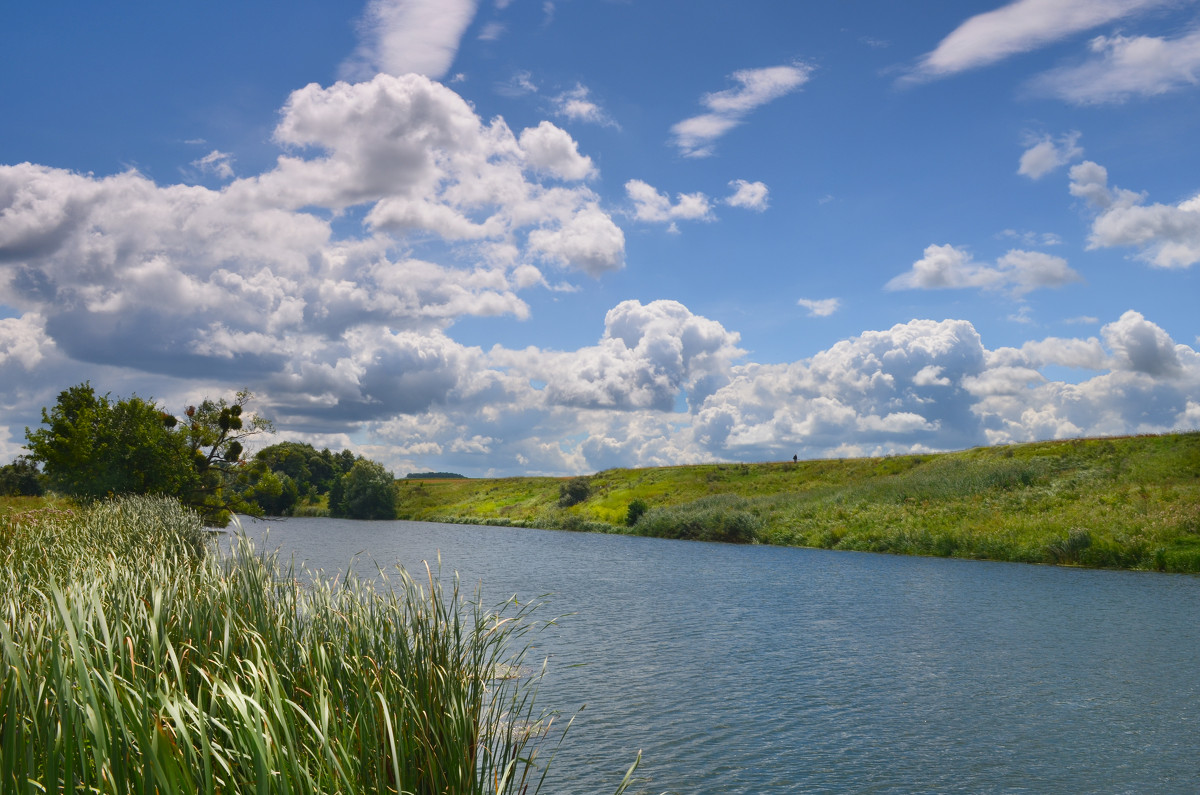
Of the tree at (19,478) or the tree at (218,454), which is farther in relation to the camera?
the tree at (19,478)

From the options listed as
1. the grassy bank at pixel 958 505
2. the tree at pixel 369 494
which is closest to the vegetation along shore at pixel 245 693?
the grassy bank at pixel 958 505

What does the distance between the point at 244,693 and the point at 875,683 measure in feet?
44.3

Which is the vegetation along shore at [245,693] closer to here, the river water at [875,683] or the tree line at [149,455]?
the river water at [875,683]

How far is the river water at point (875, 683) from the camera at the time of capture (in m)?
10.6

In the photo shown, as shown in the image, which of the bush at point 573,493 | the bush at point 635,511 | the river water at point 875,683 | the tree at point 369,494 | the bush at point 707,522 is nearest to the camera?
the river water at point 875,683

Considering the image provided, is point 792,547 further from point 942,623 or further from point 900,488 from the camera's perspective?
point 942,623

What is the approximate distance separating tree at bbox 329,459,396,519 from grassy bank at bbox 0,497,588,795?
8888 centimetres

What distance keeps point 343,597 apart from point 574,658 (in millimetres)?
9419

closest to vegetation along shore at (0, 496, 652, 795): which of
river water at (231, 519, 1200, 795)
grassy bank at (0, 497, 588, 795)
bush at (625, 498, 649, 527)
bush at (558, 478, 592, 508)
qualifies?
grassy bank at (0, 497, 588, 795)

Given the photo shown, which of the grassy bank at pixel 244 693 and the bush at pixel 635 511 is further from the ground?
the grassy bank at pixel 244 693

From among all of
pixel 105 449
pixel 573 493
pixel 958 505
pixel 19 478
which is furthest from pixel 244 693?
pixel 19 478

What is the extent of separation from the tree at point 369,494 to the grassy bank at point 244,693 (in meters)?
88.9

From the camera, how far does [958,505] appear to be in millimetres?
46781

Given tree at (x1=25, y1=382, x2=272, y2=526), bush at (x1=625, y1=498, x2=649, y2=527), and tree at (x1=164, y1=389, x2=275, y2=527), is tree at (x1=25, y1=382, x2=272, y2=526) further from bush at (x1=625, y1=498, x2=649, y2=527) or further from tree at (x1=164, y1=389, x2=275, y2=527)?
bush at (x1=625, y1=498, x2=649, y2=527)
